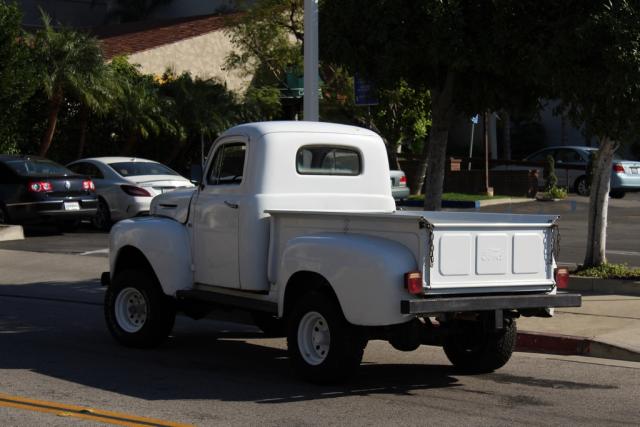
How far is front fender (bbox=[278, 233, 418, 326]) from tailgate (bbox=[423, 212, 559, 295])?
9.8 inches

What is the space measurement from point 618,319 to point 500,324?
3.95m

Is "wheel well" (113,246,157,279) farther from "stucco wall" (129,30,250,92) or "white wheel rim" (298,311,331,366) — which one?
"stucco wall" (129,30,250,92)

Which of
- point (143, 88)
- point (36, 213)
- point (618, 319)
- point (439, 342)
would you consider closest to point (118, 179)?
point (36, 213)

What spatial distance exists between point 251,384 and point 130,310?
2.33 m

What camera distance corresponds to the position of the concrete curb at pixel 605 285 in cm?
1406

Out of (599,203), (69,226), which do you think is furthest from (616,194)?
(599,203)

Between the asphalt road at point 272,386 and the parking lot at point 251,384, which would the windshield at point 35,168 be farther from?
the asphalt road at point 272,386

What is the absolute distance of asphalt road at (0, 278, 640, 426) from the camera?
26.3 ft

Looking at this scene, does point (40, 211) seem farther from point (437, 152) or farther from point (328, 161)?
point (328, 161)

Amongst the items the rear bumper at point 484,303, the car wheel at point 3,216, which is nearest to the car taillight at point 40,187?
the car wheel at point 3,216

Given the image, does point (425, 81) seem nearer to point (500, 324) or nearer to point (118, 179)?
point (500, 324)

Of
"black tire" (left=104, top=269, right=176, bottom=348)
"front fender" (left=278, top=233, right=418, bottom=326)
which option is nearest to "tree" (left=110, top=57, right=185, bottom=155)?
"black tire" (left=104, top=269, right=176, bottom=348)

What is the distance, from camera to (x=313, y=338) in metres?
9.08

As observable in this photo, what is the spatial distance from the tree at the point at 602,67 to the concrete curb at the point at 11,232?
12.0 metres
